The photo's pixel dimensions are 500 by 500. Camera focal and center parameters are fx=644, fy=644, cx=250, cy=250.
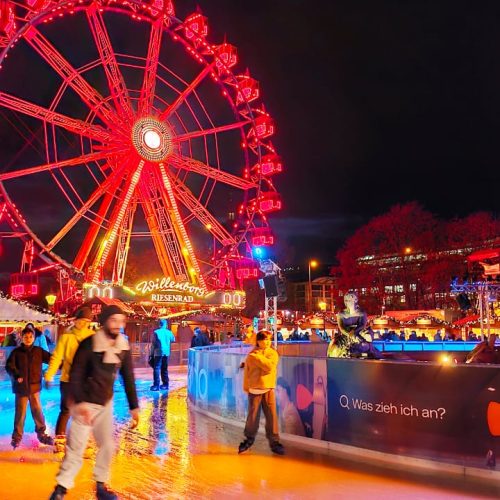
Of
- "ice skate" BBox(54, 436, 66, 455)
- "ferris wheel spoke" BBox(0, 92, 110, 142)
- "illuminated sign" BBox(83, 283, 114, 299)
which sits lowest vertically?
"ice skate" BBox(54, 436, 66, 455)

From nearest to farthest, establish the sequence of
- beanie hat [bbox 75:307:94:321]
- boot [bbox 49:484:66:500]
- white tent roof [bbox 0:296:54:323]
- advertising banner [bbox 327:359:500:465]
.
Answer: boot [bbox 49:484:66:500] < advertising banner [bbox 327:359:500:465] < beanie hat [bbox 75:307:94:321] < white tent roof [bbox 0:296:54:323]

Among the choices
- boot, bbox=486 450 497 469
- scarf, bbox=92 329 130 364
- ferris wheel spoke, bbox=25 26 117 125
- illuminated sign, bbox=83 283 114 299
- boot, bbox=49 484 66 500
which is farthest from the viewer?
illuminated sign, bbox=83 283 114 299

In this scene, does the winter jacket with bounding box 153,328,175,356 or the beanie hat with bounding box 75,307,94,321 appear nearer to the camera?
the beanie hat with bounding box 75,307,94,321

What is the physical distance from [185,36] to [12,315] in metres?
14.1

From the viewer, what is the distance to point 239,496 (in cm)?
606

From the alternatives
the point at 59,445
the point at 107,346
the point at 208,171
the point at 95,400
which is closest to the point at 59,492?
the point at 95,400

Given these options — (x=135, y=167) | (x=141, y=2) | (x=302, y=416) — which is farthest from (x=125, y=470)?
(x=141, y=2)

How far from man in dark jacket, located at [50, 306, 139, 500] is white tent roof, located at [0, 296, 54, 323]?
2191cm

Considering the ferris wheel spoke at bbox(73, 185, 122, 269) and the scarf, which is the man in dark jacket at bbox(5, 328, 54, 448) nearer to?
the scarf

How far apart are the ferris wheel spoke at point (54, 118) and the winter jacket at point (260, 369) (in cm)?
1816

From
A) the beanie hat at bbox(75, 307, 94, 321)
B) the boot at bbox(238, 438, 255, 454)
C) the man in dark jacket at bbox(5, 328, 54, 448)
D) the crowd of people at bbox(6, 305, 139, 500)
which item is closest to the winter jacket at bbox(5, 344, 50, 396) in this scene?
the man in dark jacket at bbox(5, 328, 54, 448)

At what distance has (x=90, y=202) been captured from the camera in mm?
25141

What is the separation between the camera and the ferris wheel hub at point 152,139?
2623 cm

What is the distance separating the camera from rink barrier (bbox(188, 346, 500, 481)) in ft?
22.6
